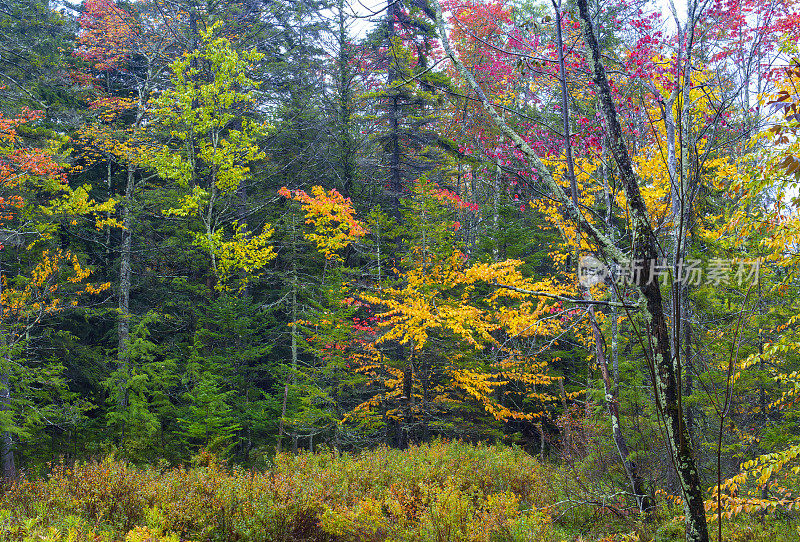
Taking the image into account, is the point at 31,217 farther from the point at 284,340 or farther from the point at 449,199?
the point at 449,199

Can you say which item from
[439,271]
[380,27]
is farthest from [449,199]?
[380,27]

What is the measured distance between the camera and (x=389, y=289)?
11.8 meters

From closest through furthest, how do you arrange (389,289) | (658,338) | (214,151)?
(658,338) → (389,289) → (214,151)

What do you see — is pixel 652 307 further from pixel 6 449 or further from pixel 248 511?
pixel 6 449

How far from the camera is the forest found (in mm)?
4855

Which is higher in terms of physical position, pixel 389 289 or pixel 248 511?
pixel 389 289

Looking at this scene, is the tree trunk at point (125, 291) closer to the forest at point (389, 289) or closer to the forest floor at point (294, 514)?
the forest at point (389, 289)

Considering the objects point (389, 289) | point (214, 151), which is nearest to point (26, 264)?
point (214, 151)

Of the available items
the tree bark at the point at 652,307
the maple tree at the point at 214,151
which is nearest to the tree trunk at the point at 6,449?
the maple tree at the point at 214,151

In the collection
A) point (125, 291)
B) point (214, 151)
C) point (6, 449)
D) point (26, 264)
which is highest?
point (214, 151)

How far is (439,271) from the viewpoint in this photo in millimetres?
12320

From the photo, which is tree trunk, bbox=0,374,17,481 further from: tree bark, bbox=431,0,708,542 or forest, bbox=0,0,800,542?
tree bark, bbox=431,0,708,542

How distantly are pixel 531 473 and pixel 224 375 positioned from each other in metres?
9.00

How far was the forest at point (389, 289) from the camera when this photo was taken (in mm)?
4855
